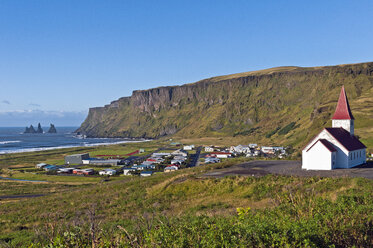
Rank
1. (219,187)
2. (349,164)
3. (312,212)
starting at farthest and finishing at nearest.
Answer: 1. (349,164)
2. (219,187)
3. (312,212)

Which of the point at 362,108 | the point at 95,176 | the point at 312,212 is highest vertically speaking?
the point at 362,108

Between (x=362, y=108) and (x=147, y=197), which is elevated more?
(x=362, y=108)

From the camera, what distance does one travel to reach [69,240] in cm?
810

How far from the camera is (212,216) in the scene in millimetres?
13430

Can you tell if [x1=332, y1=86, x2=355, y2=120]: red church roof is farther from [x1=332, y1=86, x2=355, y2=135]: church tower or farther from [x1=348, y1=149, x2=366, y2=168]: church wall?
[x1=348, y1=149, x2=366, y2=168]: church wall

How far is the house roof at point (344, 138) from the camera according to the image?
3519 cm

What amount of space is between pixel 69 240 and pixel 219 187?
19327mm

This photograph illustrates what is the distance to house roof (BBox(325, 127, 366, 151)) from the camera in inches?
1385

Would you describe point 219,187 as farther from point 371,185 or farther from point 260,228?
point 260,228

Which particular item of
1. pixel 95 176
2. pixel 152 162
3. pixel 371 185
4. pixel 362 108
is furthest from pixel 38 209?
pixel 362 108

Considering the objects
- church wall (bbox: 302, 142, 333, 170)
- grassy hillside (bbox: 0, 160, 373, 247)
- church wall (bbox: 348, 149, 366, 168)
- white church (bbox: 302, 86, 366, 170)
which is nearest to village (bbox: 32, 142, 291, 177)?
church wall (bbox: 302, 142, 333, 170)

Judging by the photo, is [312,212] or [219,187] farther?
[219,187]

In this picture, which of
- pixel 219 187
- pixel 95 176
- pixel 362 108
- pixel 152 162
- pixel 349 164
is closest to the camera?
pixel 219 187

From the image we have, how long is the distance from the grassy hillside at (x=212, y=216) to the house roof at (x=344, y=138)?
42.4ft
